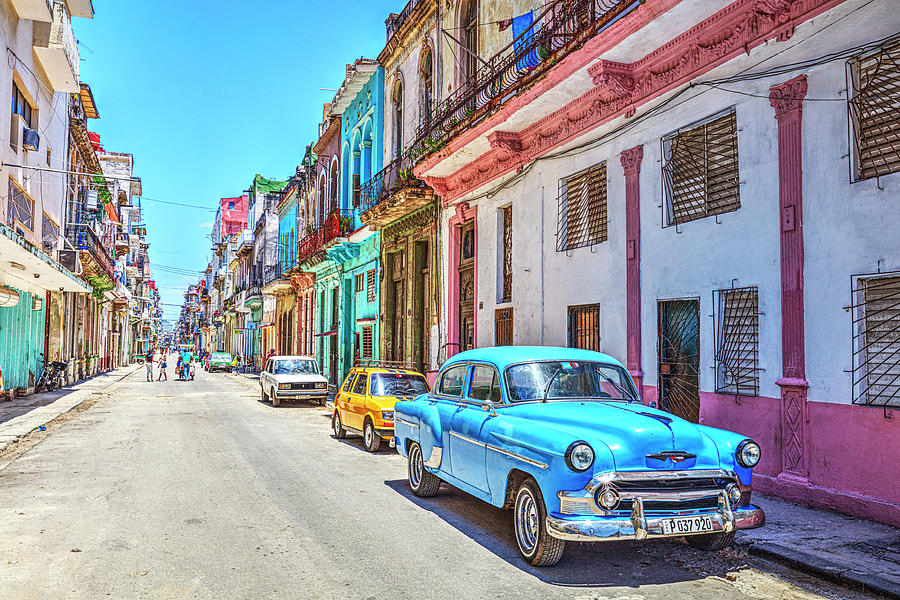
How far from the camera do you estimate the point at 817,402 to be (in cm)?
764

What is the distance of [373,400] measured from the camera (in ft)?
40.5

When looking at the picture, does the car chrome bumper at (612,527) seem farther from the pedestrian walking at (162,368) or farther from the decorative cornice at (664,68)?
the pedestrian walking at (162,368)

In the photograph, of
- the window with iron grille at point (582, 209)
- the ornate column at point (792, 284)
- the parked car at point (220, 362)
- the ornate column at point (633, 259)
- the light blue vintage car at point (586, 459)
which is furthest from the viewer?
the parked car at point (220, 362)

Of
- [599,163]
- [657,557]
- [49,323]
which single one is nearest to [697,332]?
[599,163]

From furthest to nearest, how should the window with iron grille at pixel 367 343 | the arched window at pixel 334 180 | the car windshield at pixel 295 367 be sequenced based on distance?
the arched window at pixel 334 180 < the window with iron grille at pixel 367 343 < the car windshield at pixel 295 367

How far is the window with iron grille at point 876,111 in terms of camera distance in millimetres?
7172

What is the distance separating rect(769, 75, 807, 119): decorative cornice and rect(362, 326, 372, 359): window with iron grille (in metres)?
18.4

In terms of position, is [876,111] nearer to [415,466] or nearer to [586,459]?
[586,459]

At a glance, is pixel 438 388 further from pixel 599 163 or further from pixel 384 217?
pixel 384 217

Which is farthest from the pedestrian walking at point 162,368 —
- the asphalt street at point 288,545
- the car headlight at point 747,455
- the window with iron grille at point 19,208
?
the car headlight at point 747,455

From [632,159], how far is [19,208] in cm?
1655

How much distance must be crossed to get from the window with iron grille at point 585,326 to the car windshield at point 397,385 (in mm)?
2952

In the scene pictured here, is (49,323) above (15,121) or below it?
below

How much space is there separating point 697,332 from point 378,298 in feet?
49.7
